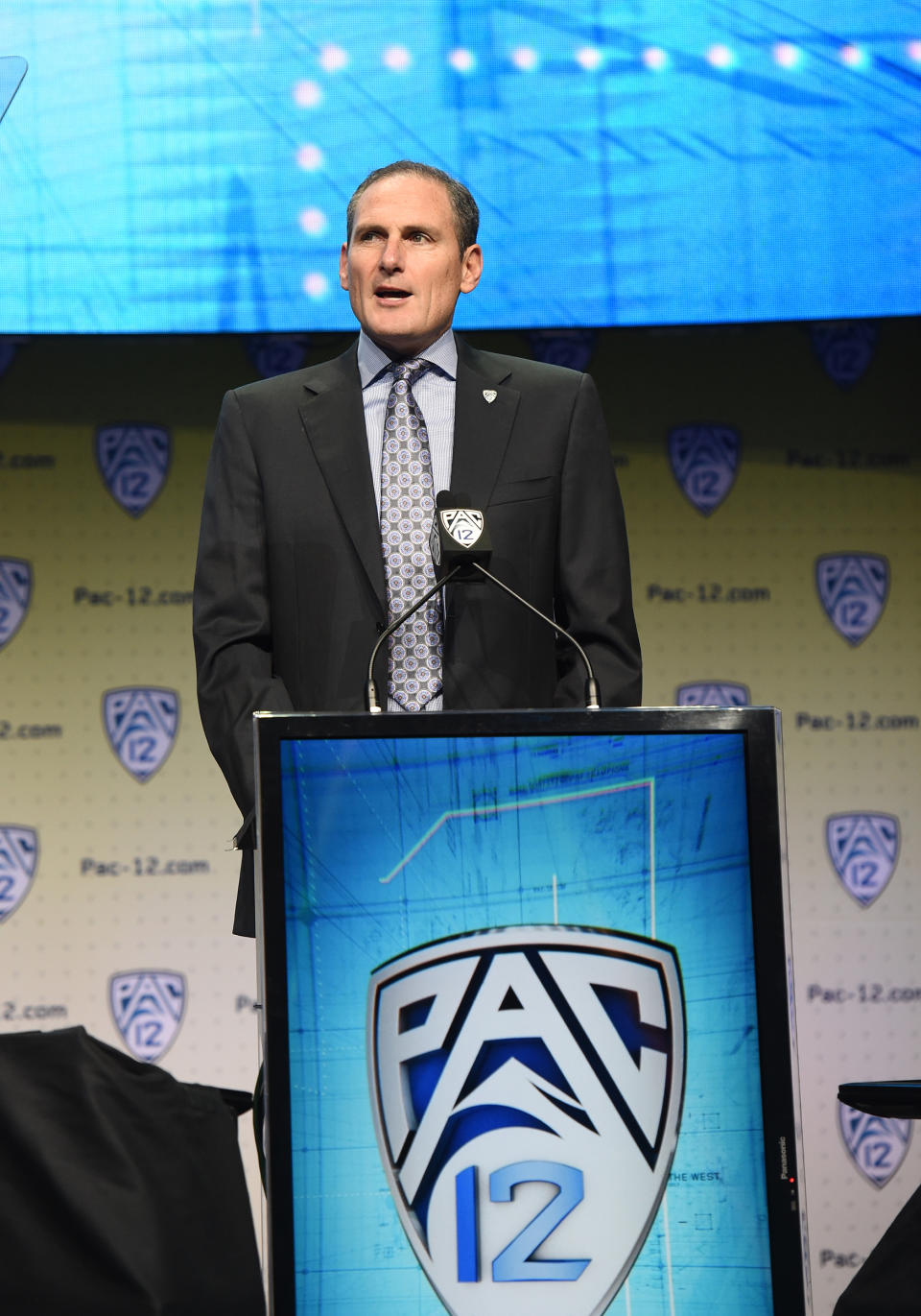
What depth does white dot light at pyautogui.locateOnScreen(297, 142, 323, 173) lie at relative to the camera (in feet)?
8.57

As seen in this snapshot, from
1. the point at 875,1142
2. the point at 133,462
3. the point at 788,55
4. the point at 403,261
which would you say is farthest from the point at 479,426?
the point at 875,1142

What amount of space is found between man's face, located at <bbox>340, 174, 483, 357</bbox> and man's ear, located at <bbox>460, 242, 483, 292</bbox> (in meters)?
0.02

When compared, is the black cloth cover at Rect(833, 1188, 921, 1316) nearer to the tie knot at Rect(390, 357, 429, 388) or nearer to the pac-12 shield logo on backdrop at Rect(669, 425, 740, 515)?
the tie knot at Rect(390, 357, 429, 388)

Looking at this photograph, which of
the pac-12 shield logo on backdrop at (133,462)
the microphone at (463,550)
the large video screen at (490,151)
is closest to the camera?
the microphone at (463,550)

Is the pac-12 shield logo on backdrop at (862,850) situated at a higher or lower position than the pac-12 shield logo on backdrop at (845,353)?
lower

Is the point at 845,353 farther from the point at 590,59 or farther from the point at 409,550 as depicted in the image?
the point at 409,550

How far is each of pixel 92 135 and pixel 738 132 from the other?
3.50 ft

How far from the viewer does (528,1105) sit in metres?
1.09

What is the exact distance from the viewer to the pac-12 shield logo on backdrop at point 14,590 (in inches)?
124

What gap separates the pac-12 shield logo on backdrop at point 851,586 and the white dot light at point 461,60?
1.18 meters

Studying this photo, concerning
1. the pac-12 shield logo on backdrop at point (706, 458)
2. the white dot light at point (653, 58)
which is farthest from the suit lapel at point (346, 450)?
the pac-12 shield logo on backdrop at point (706, 458)

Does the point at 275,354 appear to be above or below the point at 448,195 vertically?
above

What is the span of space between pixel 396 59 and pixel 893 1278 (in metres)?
2.01

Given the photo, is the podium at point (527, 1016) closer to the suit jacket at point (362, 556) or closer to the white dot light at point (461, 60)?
the suit jacket at point (362, 556)
